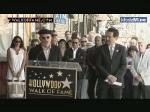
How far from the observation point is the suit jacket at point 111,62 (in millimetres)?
10008

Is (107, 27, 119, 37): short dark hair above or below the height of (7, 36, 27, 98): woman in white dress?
above

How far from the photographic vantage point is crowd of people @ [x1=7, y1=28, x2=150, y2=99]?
10008mm

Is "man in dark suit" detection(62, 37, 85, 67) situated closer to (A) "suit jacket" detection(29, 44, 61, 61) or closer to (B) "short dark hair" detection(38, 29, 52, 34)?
(A) "suit jacket" detection(29, 44, 61, 61)

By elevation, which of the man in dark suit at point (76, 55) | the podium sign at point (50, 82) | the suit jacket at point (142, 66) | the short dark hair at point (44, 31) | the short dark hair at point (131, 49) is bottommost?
the podium sign at point (50, 82)

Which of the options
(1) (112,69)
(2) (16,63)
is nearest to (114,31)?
(1) (112,69)

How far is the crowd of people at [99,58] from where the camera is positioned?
1001cm

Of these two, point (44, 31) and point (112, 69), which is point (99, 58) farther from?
point (44, 31)

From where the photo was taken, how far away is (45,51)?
10.1 metres

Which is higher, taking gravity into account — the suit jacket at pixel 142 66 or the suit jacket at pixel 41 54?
the suit jacket at pixel 41 54

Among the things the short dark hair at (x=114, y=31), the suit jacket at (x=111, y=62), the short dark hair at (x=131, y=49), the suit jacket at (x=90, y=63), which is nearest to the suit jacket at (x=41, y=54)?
the suit jacket at (x=90, y=63)

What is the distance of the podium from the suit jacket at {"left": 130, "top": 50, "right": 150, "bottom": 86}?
→ 1143 millimetres

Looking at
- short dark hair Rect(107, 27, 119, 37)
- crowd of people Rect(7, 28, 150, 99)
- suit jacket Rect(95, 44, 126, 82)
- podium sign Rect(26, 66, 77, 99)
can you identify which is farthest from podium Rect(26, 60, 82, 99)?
short dark hair Rect(107, 27, 119, 37)

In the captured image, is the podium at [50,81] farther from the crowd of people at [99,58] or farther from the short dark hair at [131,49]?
the short dark hair at [131,49]
